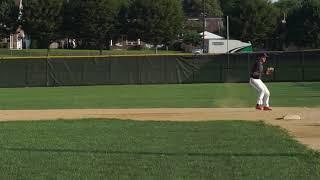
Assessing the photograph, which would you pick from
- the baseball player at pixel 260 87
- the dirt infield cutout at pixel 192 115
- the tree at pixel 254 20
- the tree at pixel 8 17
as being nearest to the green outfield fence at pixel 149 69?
the dirt infield cutout at pixel 192 115

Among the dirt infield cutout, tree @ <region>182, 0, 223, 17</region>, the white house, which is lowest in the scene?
the dirt infield cutout

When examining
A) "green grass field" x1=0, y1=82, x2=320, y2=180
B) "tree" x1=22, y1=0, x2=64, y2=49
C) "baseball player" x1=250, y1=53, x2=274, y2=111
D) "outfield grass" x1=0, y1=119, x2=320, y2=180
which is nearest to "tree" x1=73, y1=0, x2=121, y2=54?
"tree" x1=22, y1=0, x2=64, y2=49

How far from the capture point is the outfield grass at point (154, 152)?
8.03 m

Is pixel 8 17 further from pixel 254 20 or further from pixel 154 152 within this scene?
pixel 154 152

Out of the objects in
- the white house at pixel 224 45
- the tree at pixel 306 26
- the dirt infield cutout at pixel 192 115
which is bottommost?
the dirt infield cutout at pixel 192 115

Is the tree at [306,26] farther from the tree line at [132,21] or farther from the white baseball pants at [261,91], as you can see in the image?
the white baseball pants at [261,91]

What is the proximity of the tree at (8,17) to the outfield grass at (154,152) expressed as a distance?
5761 cm

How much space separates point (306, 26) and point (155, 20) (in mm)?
21327

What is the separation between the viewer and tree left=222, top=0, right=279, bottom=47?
267 ft

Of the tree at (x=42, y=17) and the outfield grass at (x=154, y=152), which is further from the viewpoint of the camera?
the tree at (x=42, y=17)

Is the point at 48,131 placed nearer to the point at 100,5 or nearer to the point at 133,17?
the point at 100,5

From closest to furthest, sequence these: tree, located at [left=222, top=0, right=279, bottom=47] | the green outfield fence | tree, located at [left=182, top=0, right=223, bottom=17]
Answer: the green outfield fence < tree, located at [left=222, top=0, right=279, bottom=47] < tree, located at [left=182, top=0, right=223, bottom=17]

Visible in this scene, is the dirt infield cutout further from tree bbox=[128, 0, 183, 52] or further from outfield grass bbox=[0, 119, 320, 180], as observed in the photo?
tree bbox=[128, 0, 183, 52]

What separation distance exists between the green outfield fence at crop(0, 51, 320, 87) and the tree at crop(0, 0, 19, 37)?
105 feet
